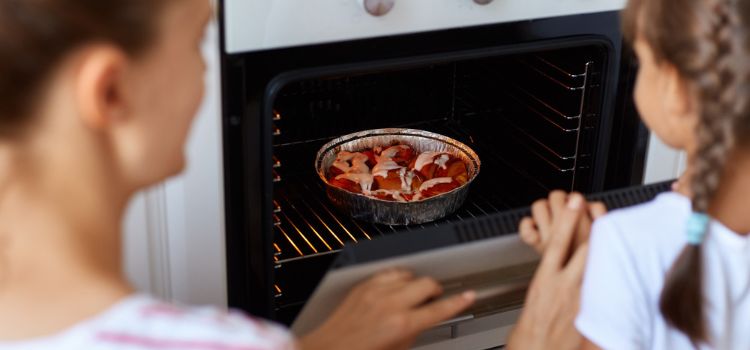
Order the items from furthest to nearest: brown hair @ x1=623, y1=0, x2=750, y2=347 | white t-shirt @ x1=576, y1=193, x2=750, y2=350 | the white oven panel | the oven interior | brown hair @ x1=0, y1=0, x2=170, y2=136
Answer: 1. the oven interior
2. the white oven panel
3. white t-shirt @ x1=576, y1=193, x2=750, y2=350
4. brown hair @ x1=623, y1=0, x2=750, y2=347
5. brown hair @ x1=0, y1=0, x2=170, y2=136

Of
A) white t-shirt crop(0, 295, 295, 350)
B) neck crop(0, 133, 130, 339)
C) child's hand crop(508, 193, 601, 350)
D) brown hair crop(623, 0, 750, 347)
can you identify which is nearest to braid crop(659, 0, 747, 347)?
brown hair crop(623, 0, 750, 347)

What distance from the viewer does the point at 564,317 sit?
125 centimetres

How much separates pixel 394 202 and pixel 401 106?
24 cm

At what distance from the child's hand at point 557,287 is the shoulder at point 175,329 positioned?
408 millimetres

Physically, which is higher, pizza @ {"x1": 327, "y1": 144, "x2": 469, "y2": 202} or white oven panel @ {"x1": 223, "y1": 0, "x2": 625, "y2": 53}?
white oven panel @ {"x1": 223, "y1": 0, "x2": 625, "y2": 53}

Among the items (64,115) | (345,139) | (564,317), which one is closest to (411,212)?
(345,139)

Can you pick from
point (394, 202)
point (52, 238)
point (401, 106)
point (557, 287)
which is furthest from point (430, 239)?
point (401, 106)

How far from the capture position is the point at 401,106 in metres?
1.84

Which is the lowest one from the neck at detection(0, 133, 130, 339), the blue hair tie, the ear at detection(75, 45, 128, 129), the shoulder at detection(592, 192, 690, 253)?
the shoulder at detection(592, 192, 690, 253)

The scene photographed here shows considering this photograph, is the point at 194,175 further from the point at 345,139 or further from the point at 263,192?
the point at 345,139

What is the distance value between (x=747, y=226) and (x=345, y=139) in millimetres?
856

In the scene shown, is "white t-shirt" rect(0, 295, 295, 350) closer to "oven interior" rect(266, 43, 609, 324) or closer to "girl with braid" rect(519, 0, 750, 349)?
"girl with braid" rect(519, 0, 750, 349)

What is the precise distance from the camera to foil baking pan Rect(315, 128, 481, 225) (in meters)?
1.69

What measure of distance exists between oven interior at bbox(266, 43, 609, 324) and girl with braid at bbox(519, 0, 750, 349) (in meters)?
0.51
